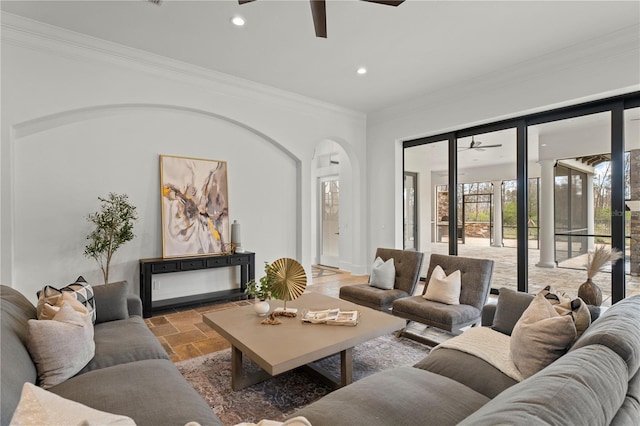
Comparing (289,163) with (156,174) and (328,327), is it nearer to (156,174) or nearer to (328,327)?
(156,174)

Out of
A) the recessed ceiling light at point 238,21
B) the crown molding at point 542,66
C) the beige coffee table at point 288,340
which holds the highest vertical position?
the recessed ceiling light at point 238,21

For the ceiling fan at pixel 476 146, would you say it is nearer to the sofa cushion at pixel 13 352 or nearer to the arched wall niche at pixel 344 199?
the arched wall niche at pixel 344 199

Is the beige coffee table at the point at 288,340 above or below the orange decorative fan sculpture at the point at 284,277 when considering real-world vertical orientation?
below

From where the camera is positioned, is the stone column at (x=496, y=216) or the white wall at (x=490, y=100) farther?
the stone column at (x=496, y=216)

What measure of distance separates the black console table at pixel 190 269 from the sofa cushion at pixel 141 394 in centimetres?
258

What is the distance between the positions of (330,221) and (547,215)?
4603mm

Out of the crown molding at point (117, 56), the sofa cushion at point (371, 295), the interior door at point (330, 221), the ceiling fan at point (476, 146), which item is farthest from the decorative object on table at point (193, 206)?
the ceiling fan at point (476, 146)

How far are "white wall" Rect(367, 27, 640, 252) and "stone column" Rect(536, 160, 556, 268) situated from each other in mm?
1020

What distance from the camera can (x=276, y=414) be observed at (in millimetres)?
2086

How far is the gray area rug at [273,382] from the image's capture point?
2.13 m

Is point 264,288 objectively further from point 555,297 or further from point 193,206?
point 193,206

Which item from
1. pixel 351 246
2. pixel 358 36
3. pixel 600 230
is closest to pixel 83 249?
pixel 358 36

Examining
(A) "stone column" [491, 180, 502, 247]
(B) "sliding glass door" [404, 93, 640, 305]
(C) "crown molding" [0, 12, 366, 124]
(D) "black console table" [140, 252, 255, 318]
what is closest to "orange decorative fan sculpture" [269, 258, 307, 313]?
(D) "black console table" [140, 252, 255, 318]

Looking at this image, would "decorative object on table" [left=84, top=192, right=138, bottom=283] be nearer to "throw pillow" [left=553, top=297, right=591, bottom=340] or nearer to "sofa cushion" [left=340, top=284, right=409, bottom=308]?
"sofa cushion" [left=340, top=284, right=409, bottom=308]
